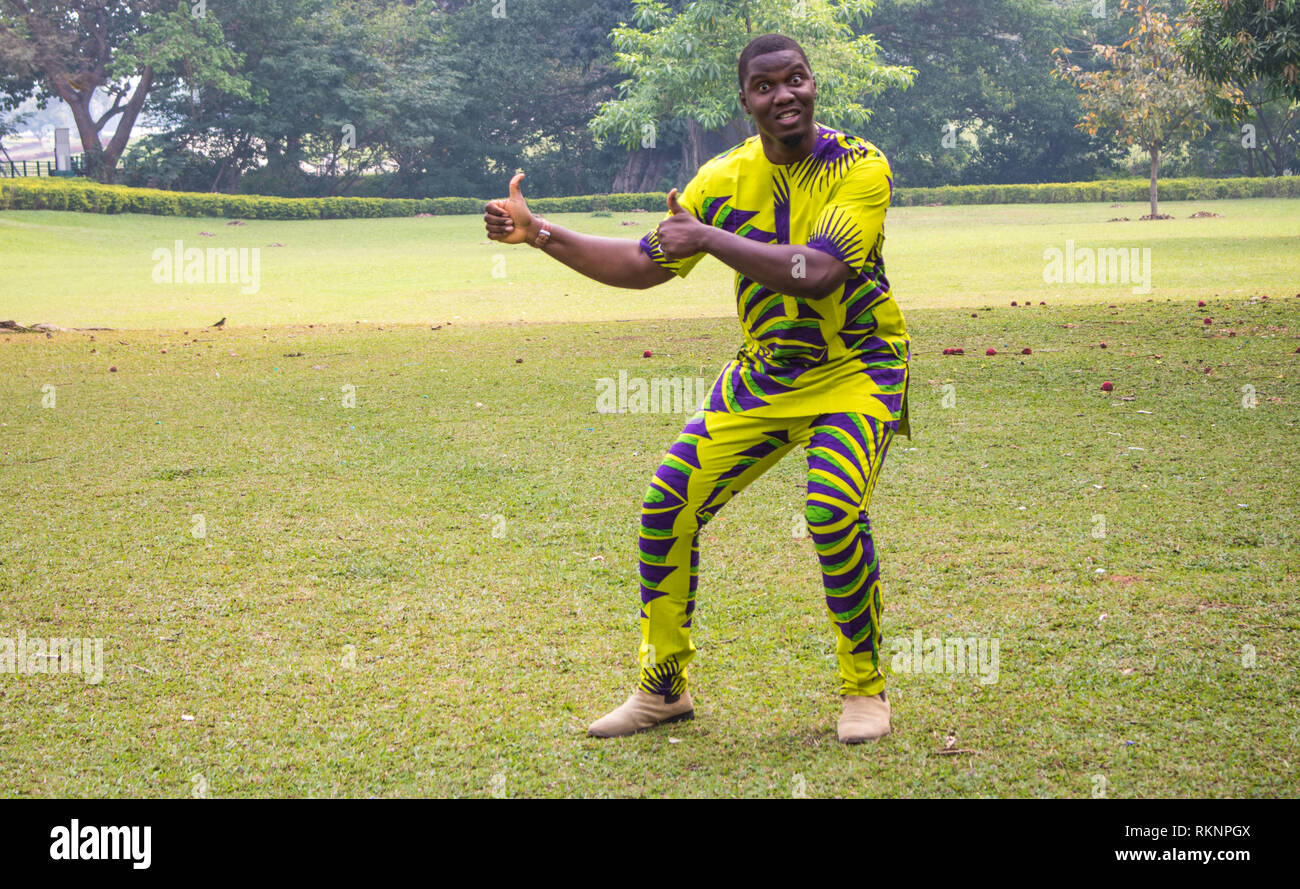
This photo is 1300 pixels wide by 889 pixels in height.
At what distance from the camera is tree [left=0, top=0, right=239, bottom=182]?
143 feet

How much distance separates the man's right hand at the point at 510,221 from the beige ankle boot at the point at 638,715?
155 centimetres

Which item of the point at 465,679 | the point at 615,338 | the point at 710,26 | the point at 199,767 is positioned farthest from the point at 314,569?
the point at 710,26

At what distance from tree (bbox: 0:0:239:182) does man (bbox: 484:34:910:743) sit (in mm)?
45370

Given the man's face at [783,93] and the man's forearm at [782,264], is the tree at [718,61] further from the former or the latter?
the man's forearm at [782,264]

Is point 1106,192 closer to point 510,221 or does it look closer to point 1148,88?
point 1148,88

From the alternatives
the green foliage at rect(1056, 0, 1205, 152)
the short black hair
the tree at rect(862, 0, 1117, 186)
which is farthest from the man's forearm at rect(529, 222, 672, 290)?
A: the tree at rect(862, 0, 1117, 186)

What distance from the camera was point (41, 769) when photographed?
11.7 feet

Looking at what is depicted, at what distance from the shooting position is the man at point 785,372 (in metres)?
3.53

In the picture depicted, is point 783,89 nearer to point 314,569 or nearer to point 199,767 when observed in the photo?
point 199,767

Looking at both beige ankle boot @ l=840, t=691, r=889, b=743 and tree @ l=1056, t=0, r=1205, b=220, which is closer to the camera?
beige ankle boot @ l=840, t=691, r=889, b=743

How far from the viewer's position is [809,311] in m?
3.66

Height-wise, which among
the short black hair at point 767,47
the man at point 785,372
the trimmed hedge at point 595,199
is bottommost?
the man at point 785,372

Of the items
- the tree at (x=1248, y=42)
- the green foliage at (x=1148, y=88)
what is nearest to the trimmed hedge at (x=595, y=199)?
the green foliage at (x=1148, y=88)

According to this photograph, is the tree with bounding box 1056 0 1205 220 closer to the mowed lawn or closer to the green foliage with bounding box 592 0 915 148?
the mowed lawn
